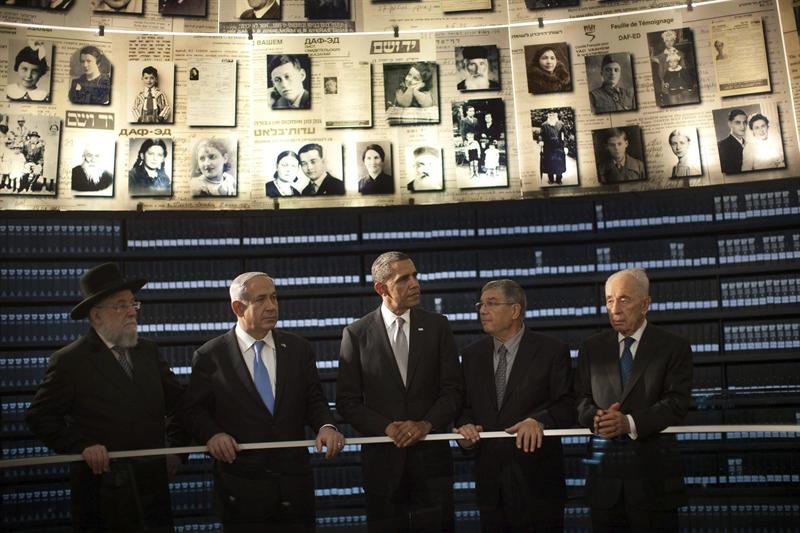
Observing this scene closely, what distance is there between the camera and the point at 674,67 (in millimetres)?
6480

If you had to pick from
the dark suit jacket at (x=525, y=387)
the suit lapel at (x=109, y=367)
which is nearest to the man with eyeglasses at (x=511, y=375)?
the dark suit jacket at (x=525, y=387)

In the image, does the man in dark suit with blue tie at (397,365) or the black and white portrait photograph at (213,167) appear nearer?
the man in dark suit with blue tie at (397,365)

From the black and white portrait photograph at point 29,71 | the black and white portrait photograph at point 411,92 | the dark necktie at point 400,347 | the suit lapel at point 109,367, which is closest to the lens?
the suit lapel at point 109,367

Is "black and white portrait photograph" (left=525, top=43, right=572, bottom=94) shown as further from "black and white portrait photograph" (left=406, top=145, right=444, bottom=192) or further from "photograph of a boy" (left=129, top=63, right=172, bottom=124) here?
"photograph of a boy" (left=129, top=63, right=172, bottom=124)

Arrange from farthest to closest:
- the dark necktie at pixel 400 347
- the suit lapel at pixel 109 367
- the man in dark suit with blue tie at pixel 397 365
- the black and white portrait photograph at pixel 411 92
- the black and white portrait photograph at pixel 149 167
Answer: the black and white portrait photograph at pixel 411 92 < the black and white portrait photograph at pixel 149 167 < the dark necktie at pixel 400 347 < the man in dark suit with blue tie at pixel 397 365 < the suit lapel at pixel 109 367

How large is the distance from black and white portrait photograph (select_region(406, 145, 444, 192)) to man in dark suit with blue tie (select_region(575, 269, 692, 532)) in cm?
311

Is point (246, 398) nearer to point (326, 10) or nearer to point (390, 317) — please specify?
point (390, 317)

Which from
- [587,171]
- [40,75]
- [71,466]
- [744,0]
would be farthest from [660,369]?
[40,75]

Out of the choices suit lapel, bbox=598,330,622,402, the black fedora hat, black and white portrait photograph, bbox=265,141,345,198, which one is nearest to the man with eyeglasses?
suit lapel, bbox=598,330,622,402

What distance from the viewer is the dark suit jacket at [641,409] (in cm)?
259

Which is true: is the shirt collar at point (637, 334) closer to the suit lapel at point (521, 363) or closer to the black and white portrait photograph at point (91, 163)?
the suit lapel at point (521, 363)

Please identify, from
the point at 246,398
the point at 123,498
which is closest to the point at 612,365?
the point at 246,398

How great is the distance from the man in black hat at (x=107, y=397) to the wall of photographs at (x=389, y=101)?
3.06 metres

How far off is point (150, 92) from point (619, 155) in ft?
11.4
